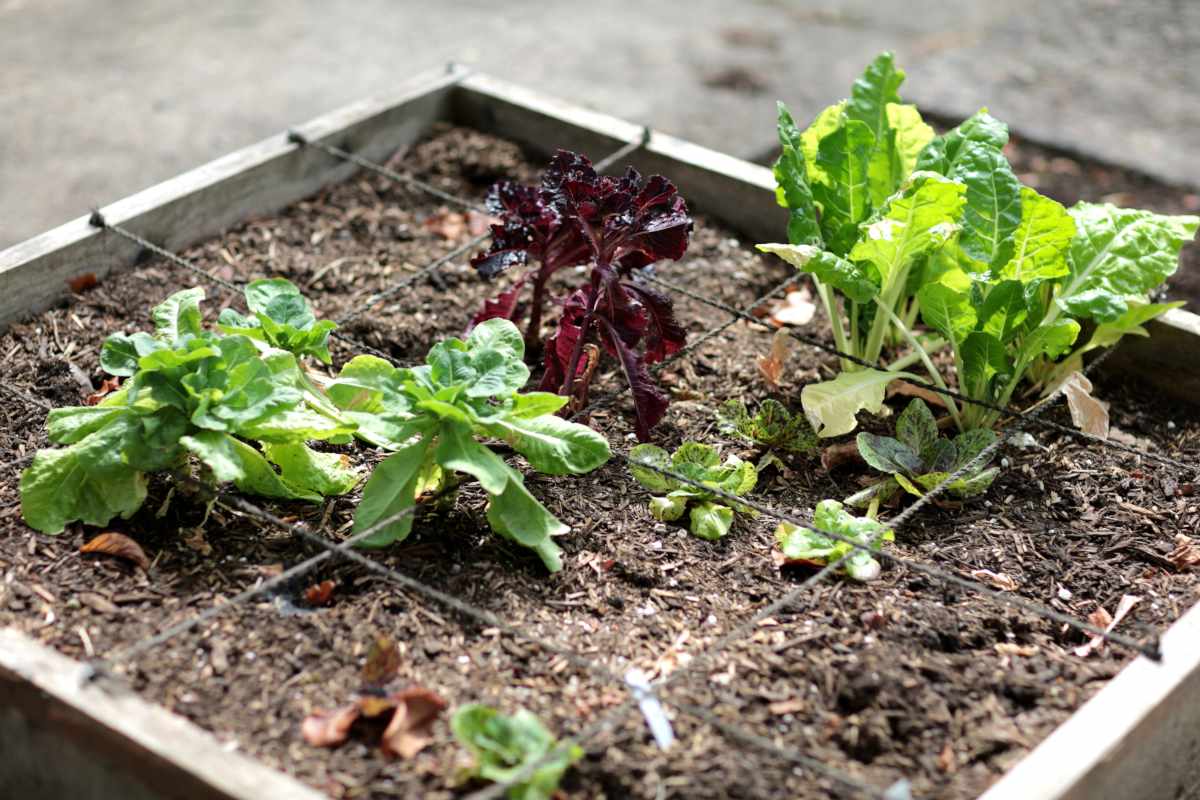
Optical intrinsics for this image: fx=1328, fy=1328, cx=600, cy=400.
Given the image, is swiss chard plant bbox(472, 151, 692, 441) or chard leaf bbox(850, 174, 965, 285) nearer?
chard leaf bbox(850, 174, 965, 285)

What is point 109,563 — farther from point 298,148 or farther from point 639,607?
point 298,148

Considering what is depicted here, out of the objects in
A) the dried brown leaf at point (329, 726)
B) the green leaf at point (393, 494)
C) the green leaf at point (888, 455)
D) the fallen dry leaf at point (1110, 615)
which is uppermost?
the green leaf at point (393, 494)

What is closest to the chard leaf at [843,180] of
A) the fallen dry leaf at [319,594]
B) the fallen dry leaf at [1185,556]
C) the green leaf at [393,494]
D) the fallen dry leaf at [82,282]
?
the fallen dry leaf at [1185,556]

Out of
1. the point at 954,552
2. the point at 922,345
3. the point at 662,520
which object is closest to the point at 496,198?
the point at 662,520

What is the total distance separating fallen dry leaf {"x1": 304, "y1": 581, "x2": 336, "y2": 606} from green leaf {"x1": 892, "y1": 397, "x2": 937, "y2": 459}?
121 cm

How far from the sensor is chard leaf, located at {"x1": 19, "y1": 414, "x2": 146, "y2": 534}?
2391 mm

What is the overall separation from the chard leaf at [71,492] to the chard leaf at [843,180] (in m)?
1.49

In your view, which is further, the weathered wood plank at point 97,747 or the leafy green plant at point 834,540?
the leafy green plant at point 834,540

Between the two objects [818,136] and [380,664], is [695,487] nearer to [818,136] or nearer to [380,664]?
[380,664]

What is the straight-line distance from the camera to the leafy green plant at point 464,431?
2.32m

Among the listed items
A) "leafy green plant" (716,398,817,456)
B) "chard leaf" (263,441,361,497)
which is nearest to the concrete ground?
"chard leaf" (263,441,361,497)

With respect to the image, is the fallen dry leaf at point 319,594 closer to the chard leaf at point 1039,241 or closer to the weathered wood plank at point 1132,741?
the weathered wood plank at point 1132,741

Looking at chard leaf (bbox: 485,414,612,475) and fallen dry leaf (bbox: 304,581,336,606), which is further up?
chard leaf (bbox: 485,414,612,475)

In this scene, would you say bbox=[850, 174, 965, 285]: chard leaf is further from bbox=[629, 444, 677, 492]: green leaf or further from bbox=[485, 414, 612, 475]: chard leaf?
bbox=[485, 414, 612, 475]: chard leaf
